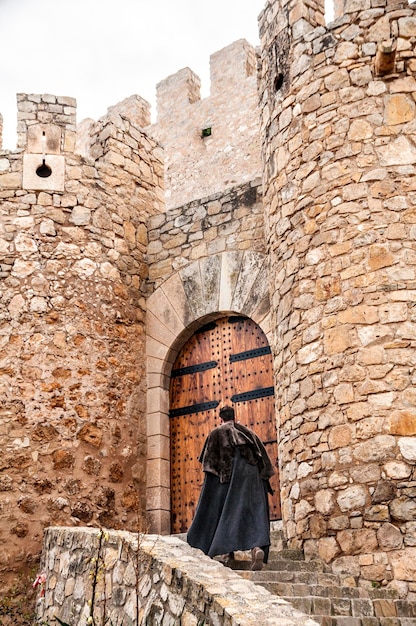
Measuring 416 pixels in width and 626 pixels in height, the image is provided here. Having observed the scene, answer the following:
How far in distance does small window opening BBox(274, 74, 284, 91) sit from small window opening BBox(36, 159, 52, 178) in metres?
2.48

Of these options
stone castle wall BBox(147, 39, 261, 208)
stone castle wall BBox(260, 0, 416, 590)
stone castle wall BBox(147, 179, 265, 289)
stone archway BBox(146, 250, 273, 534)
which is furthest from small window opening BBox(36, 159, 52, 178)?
stone castle wall BBox(147, 39, 261, 208)

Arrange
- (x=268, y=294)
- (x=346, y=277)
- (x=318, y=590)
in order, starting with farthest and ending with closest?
(x=268, y=294) < (x=346, y=277) < (x=318, y=590)

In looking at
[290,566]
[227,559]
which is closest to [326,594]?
[290,566]

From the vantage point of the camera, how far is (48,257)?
7.73 m

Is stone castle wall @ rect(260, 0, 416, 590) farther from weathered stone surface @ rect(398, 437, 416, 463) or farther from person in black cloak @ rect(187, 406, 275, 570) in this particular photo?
person in black cloak @ rect(187, 406, 275, 570)

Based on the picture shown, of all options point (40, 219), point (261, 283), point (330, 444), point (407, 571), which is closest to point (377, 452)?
point (330, 444)

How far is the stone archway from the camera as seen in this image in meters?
7.61

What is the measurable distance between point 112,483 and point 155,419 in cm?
81

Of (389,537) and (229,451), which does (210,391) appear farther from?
(389,537)

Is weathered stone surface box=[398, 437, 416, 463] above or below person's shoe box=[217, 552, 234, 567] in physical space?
above

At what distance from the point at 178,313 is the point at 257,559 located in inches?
135

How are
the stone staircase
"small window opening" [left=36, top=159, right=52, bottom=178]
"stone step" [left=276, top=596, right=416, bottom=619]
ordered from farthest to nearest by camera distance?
"small window opening" [left=36, top=159, right=52, bottom=178] < "stone step" [left=276, top=596, right=416, bottom=619] < the stone staircase

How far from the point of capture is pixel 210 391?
311 inches

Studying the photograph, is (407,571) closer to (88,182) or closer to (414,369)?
(414,369)
